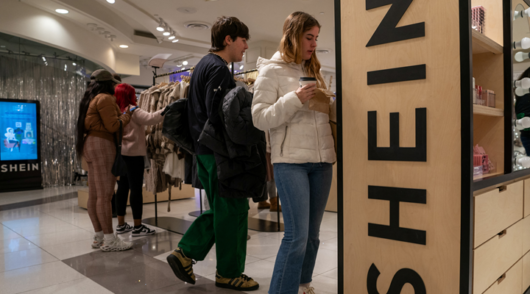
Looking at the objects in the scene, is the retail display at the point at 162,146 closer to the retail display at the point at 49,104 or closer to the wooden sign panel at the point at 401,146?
the wooden sign panel at the point at 401,146

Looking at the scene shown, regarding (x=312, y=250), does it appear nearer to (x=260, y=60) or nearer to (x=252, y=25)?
(x=260, y=60)

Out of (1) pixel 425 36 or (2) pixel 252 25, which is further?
(2) pixel 252 25

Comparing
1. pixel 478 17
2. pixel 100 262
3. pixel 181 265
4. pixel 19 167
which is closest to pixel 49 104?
pixel 19 167

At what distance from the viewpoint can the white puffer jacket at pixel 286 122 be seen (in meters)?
1.73

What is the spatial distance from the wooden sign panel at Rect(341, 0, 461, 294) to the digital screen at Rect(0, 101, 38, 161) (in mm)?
7797

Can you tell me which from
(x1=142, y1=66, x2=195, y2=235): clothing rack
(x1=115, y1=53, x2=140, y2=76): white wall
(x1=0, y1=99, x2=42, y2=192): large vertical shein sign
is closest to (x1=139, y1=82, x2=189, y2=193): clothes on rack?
(x1=142, y1=66, x2=195, y2=235): clothing rack

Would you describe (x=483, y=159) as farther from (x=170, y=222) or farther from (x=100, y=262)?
(x=170, y=222)

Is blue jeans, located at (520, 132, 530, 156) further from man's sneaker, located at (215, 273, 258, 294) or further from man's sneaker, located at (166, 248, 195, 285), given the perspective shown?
man's sneaker, located at (166, 248, 195, 285)

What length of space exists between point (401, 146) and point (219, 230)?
3.64 feet

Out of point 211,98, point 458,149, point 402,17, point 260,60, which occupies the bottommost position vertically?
point 458,149

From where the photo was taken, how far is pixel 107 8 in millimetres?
7238

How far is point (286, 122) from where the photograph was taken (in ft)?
5.84

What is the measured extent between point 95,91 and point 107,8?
4.86 meters

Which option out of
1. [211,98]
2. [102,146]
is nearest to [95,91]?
[102,146]
